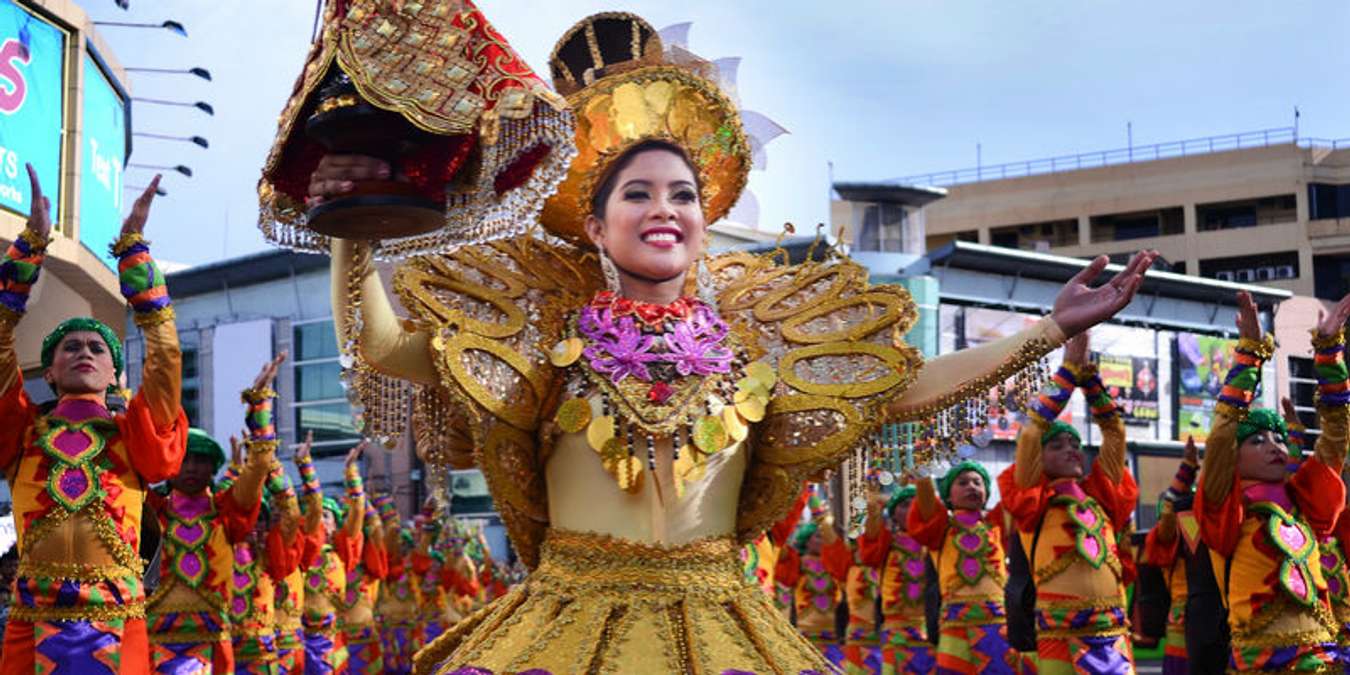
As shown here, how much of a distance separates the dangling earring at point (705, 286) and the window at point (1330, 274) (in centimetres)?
3876

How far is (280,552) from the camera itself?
10.0 m

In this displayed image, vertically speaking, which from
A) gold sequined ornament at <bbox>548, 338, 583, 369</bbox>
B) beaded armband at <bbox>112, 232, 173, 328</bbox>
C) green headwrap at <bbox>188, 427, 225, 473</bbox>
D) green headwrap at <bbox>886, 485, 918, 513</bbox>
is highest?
beaded armband at <bbox>112, 232, 173, 328</bbox>

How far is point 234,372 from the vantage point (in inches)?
1261

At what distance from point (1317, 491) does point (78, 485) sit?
5.14 meters

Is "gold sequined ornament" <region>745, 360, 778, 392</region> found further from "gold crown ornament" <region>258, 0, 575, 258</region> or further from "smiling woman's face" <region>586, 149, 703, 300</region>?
"gold crown ornament" <region>258, 0, 575, 258</region>

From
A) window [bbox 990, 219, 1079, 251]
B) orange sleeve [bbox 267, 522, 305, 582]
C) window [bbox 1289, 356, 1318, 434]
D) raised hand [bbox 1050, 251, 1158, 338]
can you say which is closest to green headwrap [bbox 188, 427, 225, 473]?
Result: orange sleeve [bbox 267, 522, 305, 582]

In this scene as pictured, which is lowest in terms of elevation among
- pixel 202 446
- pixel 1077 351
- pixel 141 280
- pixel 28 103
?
pixel 202 446

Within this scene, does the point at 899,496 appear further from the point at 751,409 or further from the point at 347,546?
the point at 751,409

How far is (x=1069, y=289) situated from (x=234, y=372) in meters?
29.1

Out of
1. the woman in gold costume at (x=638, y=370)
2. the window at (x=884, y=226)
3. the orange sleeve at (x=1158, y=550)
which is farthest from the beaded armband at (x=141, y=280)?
the window at (x=884, y=226)

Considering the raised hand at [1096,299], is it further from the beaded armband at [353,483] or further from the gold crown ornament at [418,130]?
the beaded armband at [353,483]

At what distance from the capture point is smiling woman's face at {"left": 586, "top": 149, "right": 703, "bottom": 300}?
4.59m

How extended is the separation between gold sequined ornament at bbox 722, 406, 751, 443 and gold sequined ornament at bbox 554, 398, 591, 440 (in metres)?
0.36

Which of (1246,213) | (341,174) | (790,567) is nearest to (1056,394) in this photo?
(341,174)
